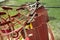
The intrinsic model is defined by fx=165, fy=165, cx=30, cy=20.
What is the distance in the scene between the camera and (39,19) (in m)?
0.80

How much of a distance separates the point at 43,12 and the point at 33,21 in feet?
0.46

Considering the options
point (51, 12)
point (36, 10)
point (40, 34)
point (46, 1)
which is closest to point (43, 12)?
point (36, 10)

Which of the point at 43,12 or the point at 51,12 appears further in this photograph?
the point at 51,12

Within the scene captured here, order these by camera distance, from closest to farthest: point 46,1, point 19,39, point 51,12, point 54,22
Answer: point 19,39 < point 54,22 < point 51,12 < point 46,1

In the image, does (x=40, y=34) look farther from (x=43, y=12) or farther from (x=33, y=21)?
(x=43, y=12)

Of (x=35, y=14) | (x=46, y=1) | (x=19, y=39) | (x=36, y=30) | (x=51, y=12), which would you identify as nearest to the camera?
(x=36, y=30)

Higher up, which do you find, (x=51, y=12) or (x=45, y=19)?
(x=45, y=19)

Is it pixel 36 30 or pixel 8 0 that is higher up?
pixel 36 30

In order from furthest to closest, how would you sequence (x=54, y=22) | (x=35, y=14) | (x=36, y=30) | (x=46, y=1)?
(x=46, y=1) → (x=54, y=22) → (x=35, y=14) → (x=36, y=30)

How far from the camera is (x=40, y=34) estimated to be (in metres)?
0.76

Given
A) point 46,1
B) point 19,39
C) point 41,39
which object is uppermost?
point 41,39

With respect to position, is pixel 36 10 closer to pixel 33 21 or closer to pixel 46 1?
pixel 33 21

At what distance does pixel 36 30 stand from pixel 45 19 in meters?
0.12

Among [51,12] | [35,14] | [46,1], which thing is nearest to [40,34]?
[35,14]
